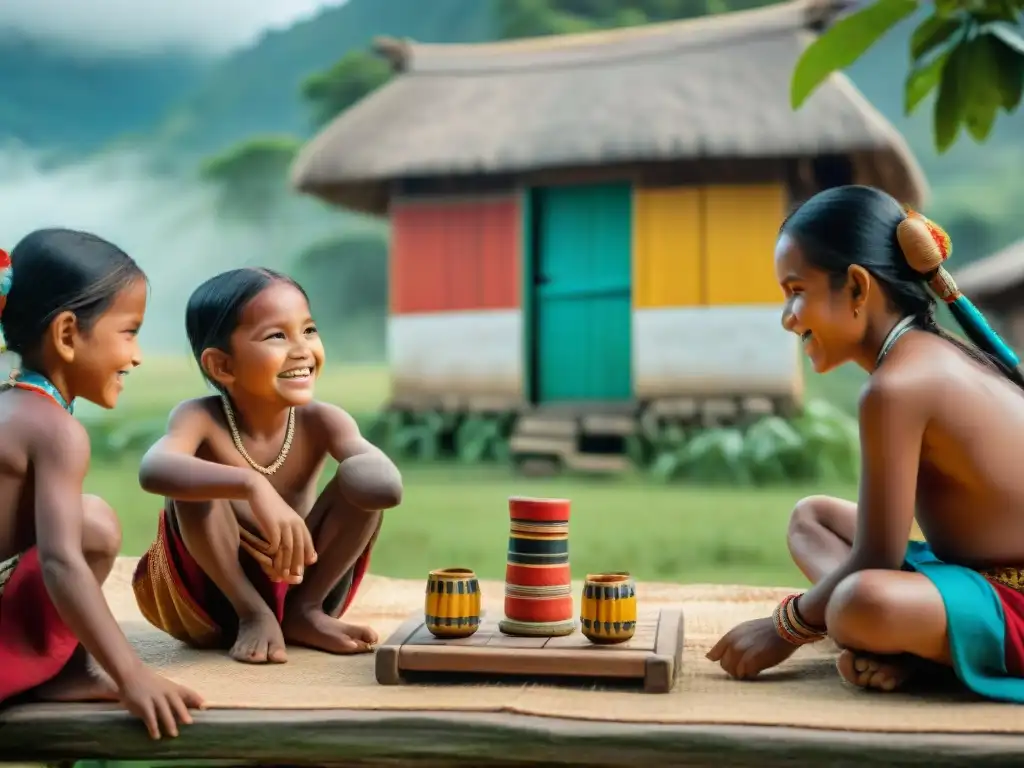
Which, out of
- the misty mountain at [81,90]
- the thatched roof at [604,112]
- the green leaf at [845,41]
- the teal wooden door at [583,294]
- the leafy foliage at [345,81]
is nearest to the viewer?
the green leaf at [845,41]

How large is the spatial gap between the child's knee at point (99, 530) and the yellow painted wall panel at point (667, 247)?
18.5 feet

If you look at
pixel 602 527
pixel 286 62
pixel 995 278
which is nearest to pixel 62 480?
pixel 602 527

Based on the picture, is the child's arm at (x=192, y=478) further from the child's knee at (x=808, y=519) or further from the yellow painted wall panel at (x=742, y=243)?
the yellow painted wall panel at (x=742, y=243)

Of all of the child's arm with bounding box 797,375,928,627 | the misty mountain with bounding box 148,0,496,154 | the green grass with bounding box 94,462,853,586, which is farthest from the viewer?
the misty mountain with bounding box 148,0,496,154

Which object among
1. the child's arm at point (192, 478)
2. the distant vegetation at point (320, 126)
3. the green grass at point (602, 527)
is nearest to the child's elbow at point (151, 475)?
the child's arm at point (192, 478)

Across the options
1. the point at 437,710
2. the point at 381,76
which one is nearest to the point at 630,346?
the point at 437,710

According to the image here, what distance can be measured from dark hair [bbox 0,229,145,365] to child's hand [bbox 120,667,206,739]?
55 centimetres

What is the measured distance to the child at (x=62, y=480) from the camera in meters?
1.57

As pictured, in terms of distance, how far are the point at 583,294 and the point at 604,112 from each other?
4.09 ft

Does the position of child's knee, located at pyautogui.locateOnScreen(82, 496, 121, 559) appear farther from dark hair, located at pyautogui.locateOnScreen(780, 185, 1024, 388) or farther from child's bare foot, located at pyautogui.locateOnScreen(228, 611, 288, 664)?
dark hair, located at pyautogui.locateOnScreen(780, 185, 1024, 388)

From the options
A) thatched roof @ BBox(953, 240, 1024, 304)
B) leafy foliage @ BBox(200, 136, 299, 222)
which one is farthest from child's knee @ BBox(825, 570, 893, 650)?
leafy foliage @ BBox(200, 136, 299, 222)

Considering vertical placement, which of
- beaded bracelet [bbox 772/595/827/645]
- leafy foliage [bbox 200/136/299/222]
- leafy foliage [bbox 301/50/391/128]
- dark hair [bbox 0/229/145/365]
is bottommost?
beaded bracelet [bbox 772/595/827/645]

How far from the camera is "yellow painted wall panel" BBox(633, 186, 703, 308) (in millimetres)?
7102

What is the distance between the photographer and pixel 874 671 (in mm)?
1698
